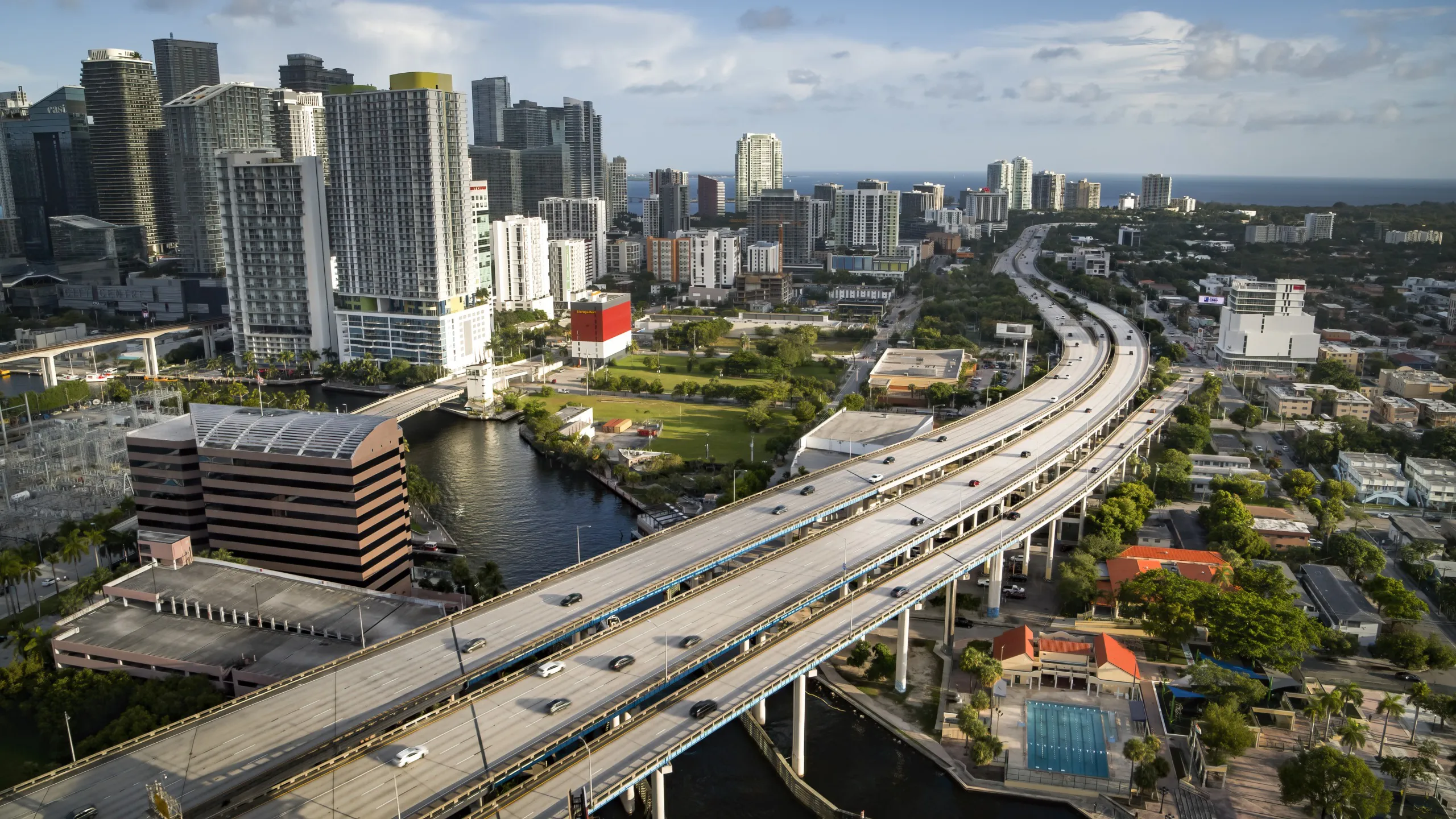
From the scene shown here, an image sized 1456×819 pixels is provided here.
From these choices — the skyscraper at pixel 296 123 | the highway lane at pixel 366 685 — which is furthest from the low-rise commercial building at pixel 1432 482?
the skyscraper at pixel 296 123

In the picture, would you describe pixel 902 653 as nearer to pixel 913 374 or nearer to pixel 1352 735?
pixel 1352 735

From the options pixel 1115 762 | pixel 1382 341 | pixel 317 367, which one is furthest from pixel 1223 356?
pixel 317 367

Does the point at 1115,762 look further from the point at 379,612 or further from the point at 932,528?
the point at 379,612

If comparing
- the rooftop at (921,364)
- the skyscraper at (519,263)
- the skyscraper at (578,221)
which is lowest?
the rooftop at (921,364)

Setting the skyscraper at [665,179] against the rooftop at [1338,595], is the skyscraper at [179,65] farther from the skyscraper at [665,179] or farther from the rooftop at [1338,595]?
the rooftop at [1338,595]

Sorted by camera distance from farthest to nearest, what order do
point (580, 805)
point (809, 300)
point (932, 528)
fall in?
point (809, 300) < point (932, 528) < point (580, 805)

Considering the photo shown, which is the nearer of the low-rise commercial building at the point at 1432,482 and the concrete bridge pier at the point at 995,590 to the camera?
the concrete bridge pier at the point at 995,590

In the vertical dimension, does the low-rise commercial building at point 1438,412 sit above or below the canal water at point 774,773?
above
